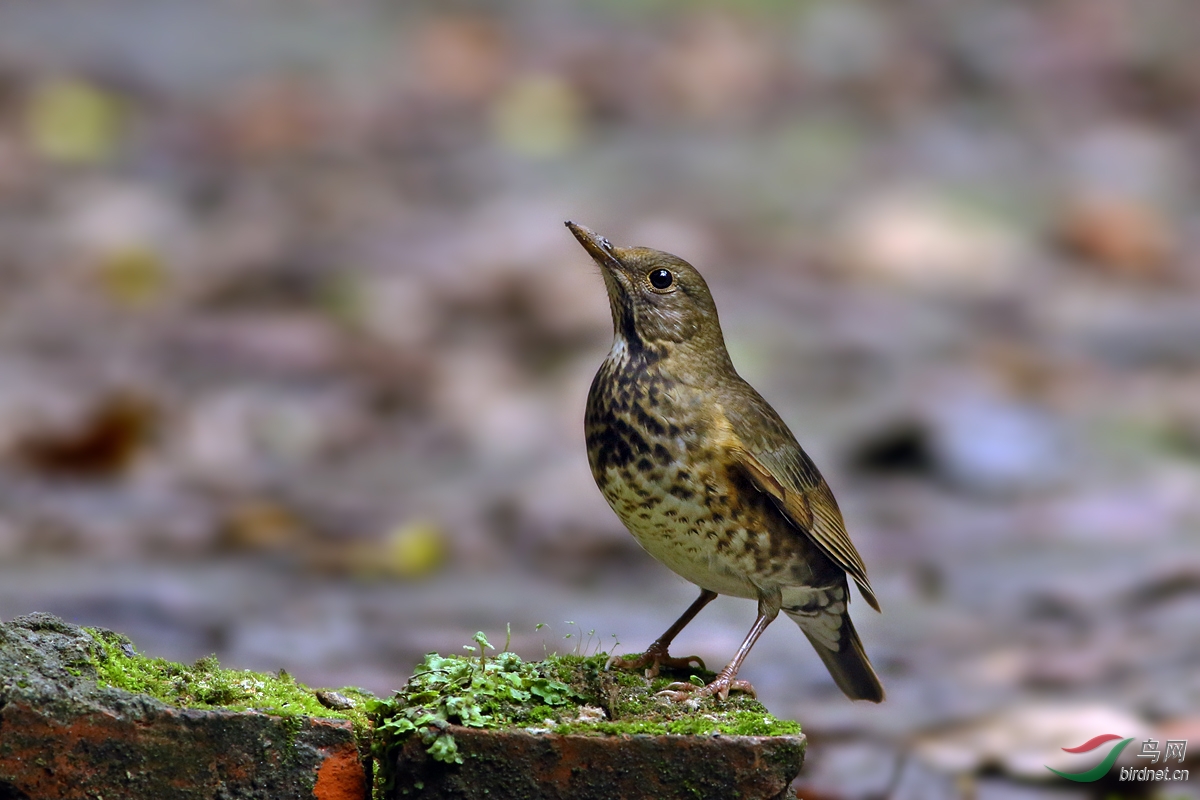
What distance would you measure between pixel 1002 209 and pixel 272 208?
4324 millimetres

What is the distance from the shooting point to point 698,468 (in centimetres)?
358

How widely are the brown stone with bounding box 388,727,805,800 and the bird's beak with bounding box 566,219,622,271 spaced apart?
1.36 metres

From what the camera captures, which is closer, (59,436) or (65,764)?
(65,764)

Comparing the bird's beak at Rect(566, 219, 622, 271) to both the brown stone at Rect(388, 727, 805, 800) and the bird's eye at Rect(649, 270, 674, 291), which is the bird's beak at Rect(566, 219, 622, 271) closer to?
the bird's eye at Rect(649, 270, 674, 291)

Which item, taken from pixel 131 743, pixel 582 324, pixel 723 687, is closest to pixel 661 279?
pixel 723 687

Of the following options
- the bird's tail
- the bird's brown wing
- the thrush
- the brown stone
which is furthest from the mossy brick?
the bird's tail

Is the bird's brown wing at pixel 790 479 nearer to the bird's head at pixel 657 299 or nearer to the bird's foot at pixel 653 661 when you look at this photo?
the bird's head at pixel 657 299

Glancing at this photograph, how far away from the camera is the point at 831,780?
419 cm

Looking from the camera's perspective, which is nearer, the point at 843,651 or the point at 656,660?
the point at 656,660

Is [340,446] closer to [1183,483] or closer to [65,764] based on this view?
[1183,483]

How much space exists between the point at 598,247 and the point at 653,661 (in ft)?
3.30

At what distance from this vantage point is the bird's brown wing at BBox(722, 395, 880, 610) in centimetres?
364

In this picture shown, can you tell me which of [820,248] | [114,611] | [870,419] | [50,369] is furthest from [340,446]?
[820,248]

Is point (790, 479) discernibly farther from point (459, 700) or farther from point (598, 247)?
point (459, 700)
